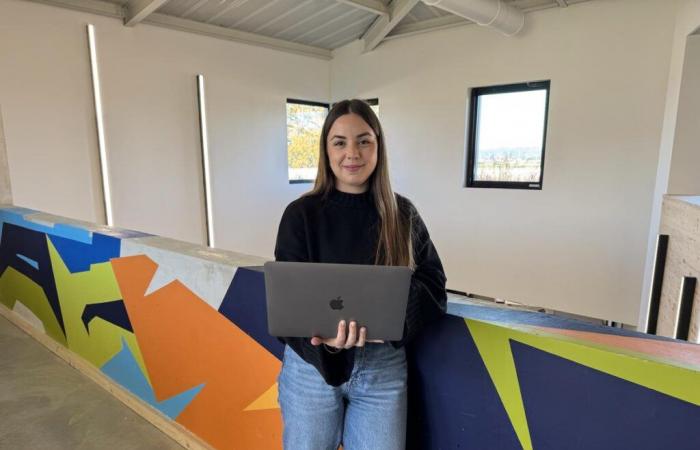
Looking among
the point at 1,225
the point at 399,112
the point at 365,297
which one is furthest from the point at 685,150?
the point at 1,225

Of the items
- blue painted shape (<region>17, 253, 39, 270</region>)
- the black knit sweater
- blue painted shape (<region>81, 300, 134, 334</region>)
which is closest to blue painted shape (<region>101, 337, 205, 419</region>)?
blue painted shape (<region>81, 300, 134, 334</region>)

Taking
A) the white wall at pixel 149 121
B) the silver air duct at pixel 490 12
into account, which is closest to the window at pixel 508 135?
the silver air duct at pixel 490 12

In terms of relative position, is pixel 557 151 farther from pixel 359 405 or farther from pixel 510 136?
pixel 359 405

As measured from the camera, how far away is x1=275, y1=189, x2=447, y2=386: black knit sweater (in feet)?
2.96

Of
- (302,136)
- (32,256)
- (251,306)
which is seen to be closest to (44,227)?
(32,256)

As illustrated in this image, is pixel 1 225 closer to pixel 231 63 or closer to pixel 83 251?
pixel 83 251

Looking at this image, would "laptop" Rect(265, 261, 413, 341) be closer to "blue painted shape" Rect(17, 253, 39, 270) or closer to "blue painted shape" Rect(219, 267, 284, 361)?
"blue painted shape" Rect(219, 267, 284, 361)

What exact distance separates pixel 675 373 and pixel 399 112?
485 cm

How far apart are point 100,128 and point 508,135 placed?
14.3 feet

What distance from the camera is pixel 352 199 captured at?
1022 millimetres

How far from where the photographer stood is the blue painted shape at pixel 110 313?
1980 mm

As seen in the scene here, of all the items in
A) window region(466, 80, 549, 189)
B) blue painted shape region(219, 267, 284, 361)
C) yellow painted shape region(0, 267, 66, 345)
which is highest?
window region(466, 80, 549, 189)

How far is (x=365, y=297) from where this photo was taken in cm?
77

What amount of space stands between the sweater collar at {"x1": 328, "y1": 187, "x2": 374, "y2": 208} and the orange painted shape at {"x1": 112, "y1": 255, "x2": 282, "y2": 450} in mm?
697
